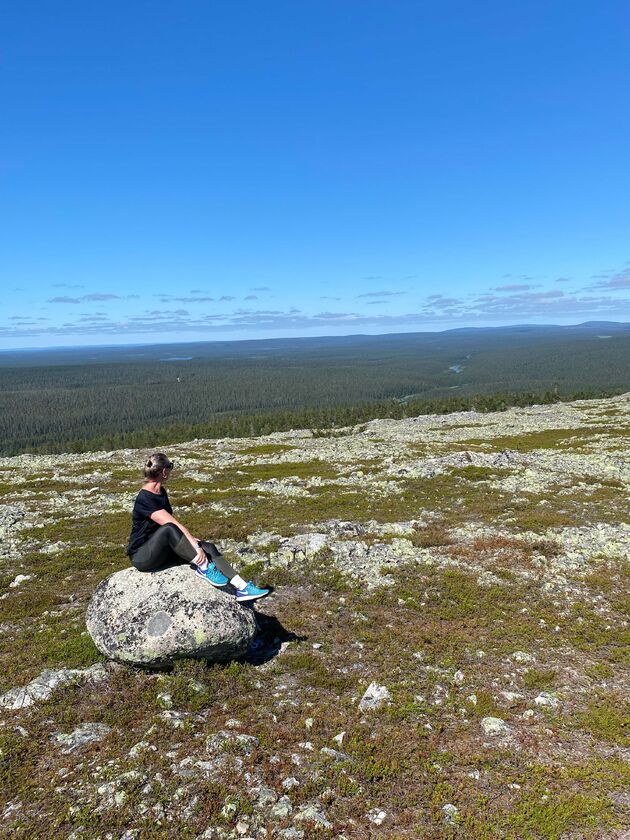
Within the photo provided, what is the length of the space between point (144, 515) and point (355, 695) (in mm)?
6588

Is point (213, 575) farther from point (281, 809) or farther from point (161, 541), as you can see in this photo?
point (281, 809)

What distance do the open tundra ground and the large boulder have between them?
51cm

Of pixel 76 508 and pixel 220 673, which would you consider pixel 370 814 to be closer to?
pixel 220 673

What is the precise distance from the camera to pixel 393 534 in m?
21.0

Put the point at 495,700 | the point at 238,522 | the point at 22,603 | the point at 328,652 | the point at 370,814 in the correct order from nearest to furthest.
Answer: the point at 370,814 → the point at 495,700 → the point at 328,652 → the point at 22,603 → the point at 238,522

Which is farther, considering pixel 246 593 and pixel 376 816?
pixel 246 593

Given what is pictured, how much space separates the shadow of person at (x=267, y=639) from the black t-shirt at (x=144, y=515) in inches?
126

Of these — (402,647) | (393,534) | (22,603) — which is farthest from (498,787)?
(22,603)

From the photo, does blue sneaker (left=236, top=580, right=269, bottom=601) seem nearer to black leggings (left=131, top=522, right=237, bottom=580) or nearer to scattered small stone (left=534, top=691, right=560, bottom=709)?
black leggings (left=131, top=522, right=237, bottom=580)

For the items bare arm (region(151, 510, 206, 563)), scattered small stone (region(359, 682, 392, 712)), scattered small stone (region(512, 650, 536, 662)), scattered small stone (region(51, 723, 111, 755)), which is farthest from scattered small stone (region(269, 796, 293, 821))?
scattered small stone (region(512, 650, 536, 662))

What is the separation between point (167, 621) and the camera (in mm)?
11148

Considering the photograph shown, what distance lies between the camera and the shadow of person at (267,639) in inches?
480

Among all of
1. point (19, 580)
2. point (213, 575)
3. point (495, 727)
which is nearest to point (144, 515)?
point (213, 575)

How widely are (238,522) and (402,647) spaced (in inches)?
541
